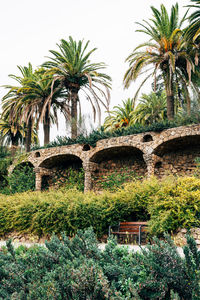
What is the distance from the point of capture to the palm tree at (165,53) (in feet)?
48.6

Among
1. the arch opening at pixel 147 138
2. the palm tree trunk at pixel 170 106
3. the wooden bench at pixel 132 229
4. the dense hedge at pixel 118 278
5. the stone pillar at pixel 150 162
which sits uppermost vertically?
the palm tree trunk at pixel 170 106

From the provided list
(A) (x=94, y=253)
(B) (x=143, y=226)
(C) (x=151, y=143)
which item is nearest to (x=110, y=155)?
(C) (x=151, y=143)

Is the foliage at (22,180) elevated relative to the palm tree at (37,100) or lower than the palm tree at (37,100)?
lower

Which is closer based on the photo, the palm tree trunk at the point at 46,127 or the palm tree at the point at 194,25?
the palm tree at the point at 194,25

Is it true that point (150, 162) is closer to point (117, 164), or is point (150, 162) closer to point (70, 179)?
point (117, 164)

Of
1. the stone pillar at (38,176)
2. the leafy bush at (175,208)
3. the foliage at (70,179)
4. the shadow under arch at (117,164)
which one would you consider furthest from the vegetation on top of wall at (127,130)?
the leafy bush at (175,208)

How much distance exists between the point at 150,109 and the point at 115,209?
1556 cm

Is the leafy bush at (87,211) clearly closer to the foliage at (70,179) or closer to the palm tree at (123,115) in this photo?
the foliage at (70,179)

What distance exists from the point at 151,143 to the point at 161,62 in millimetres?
4189

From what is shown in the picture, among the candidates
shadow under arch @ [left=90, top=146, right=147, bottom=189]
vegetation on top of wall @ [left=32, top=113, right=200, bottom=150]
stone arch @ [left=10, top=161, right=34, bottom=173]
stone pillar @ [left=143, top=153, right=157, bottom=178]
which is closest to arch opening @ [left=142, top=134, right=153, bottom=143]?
vegetation on top of wall @ [left=32, top=113, right=200, bottom=150]

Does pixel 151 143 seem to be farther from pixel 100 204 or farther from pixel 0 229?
pixel 0 229

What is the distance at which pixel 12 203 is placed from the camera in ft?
40.0

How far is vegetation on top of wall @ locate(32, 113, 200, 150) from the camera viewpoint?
518 inches

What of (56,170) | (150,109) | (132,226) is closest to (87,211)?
(132,226)
